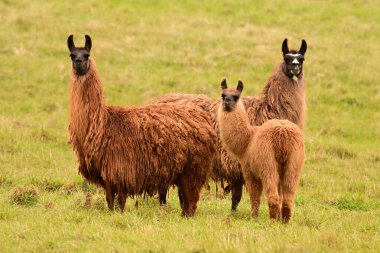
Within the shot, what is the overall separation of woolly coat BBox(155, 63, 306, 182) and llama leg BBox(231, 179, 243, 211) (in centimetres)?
7

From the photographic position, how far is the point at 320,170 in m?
15.1

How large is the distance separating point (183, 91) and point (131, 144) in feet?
34.7

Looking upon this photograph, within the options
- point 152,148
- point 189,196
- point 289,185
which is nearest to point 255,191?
point 289,185

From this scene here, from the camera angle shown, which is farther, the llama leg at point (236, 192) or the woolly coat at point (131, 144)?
the llama leg at point (236, 192)

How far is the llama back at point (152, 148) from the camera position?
9.91 meters

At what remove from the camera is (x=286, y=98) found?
39.6 feet

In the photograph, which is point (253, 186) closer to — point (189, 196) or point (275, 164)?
point (275, 164)

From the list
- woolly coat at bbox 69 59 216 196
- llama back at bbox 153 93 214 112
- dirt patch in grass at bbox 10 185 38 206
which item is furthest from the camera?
llama back at bbox 153 93 214 112

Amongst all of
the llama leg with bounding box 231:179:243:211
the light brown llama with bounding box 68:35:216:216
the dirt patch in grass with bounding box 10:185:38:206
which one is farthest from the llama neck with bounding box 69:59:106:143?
the llama leg with bounding box 231:179:243:211

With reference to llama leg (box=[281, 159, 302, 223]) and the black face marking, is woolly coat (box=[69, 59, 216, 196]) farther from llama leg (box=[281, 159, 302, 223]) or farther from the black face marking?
llama leg (box=[281, 159, 302, 223])

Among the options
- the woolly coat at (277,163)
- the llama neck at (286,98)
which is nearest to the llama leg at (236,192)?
the llama neck at (286,98)

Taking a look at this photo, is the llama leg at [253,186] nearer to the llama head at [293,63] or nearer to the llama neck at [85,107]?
the llama neck at [85,107]

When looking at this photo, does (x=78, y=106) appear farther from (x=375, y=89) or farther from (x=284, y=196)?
(x=375, y=89)

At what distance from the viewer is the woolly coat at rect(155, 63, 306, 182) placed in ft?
38.5
